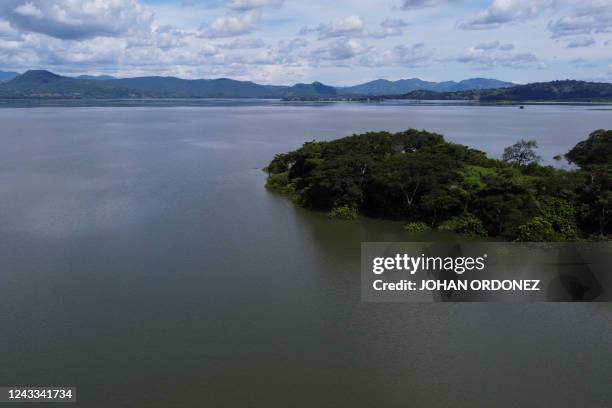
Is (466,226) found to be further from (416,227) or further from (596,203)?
(596,203)

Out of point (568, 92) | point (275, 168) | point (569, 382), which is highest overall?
point (568, 92)

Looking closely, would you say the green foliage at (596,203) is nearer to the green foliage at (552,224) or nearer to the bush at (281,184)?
the green foliage at (552,224)

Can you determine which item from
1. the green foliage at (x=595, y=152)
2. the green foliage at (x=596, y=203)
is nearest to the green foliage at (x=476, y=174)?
the green foliage at (x=596, y=203)

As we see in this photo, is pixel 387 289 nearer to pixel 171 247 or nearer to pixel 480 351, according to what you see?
pixel 480 351

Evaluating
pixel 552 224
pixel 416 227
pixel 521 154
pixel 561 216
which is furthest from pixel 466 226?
pixel 521 154

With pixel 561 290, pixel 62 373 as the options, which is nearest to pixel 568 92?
pixel 561 290

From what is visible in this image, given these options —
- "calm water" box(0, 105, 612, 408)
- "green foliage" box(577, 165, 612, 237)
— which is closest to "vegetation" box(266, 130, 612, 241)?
"green foliage" box(577, 165, 612, 237)
